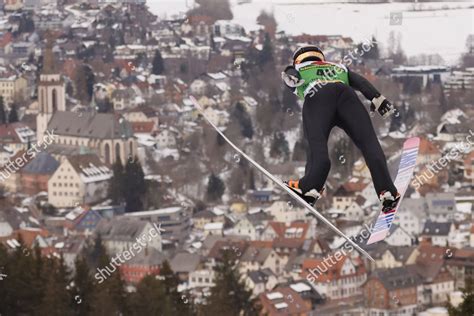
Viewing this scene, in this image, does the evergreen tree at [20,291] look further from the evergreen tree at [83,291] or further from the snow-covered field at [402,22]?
the snow-covered field at [402,22]

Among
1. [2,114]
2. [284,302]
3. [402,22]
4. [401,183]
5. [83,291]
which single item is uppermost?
[401,183]

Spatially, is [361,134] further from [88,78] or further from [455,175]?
[88,78]

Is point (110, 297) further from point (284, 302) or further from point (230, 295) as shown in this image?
point (284, 302)

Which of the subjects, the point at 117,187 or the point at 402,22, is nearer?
the point at 117,187

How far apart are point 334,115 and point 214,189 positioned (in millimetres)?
43394

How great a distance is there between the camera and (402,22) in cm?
5550

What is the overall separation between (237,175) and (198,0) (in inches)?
463

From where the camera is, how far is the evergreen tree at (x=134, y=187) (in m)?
48.1

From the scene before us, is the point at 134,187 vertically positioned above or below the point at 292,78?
below

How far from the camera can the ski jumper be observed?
575 cm

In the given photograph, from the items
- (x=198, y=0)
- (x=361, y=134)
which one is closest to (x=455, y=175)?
(x=198, y=0)

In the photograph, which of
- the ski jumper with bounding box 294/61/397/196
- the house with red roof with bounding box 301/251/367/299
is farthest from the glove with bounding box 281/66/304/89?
the house with red roof with bounding box 301/251/367/299

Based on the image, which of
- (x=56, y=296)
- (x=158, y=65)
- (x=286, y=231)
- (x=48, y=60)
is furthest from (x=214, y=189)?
(x=56, y=296)

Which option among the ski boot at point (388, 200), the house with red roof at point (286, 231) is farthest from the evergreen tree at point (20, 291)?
the house with red roof at point (286, 231)
